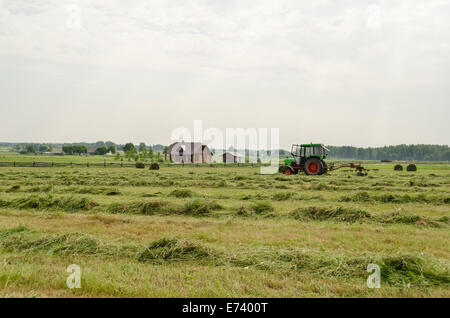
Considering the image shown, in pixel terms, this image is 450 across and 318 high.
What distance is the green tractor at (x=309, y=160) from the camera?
27875 millimetres

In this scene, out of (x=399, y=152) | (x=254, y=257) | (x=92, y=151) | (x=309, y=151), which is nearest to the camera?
(x=254, y=257)

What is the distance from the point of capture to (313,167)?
92.3ft

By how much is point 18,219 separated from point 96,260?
5682 mm

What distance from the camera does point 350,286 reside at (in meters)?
5.23

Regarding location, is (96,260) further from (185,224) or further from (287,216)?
(287,216)

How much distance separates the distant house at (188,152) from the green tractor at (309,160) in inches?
1845

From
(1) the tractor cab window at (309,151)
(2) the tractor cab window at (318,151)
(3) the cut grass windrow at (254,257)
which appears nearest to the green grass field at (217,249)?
(3) the cut grass windrow at (254,257)

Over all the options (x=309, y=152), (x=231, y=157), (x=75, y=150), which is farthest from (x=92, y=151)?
(x=309, y=152)

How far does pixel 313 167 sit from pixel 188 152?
165ft

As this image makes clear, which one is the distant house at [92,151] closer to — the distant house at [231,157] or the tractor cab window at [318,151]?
the distant house at [231,157]

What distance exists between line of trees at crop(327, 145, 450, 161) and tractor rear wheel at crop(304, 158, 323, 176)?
349 ft

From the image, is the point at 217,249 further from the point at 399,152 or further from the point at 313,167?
the point at 399,152

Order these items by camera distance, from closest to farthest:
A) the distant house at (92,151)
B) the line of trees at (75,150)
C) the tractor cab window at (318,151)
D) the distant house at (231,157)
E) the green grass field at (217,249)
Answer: the green grass field at (217,249), the tractor cab window at (318,151), the distant house at (231,157), the line of trees at (75,150), the distant house at (92,151)

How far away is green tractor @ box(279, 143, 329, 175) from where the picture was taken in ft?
91.5
